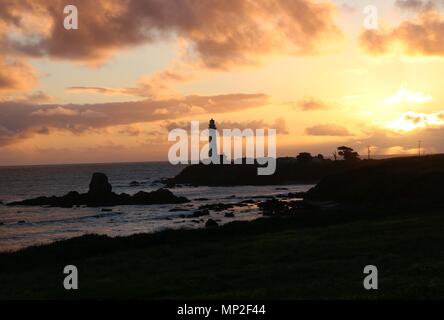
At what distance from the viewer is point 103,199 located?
114688 millimetres

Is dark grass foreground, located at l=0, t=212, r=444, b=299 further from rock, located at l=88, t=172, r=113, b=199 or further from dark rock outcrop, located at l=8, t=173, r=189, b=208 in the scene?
rock, located at l=88, t=172, r=113, b=199

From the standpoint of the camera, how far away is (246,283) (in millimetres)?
25578

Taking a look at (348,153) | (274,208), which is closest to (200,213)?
(274,208)

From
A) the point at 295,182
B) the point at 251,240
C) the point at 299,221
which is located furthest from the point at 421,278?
the point at 295,182

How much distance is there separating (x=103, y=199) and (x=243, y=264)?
87.7 meters

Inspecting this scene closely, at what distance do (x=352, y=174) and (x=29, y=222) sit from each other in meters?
60.5

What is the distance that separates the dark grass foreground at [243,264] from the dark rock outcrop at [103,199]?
62.4 metres

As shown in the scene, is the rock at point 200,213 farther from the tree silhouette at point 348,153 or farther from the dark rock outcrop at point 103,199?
the tree silhouette at point 348,153

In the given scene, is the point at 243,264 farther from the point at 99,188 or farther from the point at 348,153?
the point at 348,153

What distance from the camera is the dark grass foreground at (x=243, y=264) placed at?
2316 cm

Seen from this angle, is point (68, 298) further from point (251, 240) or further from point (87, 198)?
point (87, 198)

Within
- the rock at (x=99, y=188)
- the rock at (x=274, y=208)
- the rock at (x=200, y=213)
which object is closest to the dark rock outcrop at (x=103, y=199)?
the rock at (x=99, y=188)

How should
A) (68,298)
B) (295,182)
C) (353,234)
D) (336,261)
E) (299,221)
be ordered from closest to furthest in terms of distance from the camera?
(68,298), (336,261), (353,234), (299,221), (295,182)

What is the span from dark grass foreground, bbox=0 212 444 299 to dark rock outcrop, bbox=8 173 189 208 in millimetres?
62362
